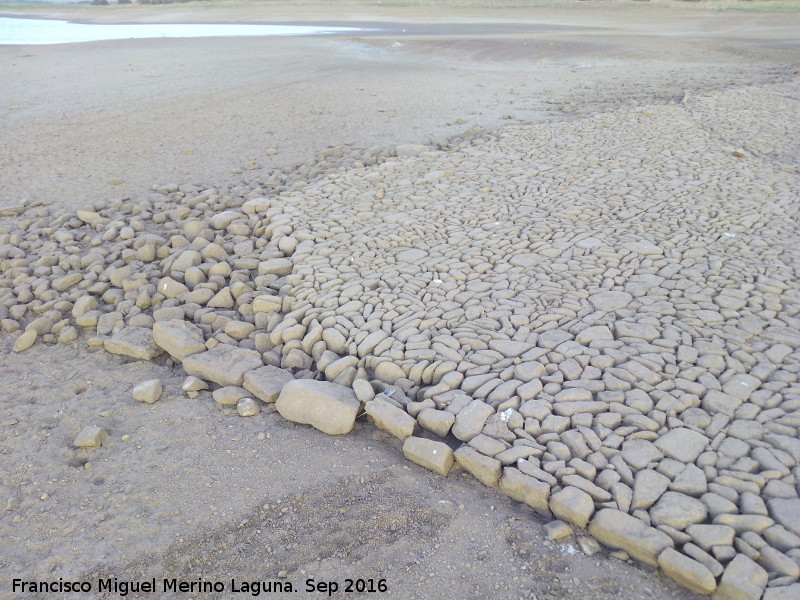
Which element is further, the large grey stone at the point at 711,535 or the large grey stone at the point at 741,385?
the large grey stone at the point at 741,385

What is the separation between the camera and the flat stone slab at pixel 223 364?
4170mm

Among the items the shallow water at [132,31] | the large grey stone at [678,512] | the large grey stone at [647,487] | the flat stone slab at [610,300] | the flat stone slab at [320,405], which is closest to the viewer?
the large grey stone at [678,512]

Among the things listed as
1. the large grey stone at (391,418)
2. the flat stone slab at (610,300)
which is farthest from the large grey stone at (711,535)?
the flat stone slab at (610,300)

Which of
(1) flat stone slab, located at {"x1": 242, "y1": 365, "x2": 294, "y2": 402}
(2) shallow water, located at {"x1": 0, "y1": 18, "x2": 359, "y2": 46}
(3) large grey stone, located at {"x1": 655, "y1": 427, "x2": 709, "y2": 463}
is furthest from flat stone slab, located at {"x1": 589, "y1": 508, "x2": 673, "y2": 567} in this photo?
(2) shallow water, located at {"x1": 0, "y1": 18, "x2": 359, "y2": 46}

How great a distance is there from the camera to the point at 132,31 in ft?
77.2

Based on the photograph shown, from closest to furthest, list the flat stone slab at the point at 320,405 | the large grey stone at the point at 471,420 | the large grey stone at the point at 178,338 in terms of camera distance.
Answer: the large grey stone at the point at 471,420 < the flat stone slab at the point at 320,405 < the large grey stone at the point at 178,338

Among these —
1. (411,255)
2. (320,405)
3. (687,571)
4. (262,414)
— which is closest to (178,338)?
(262,414)

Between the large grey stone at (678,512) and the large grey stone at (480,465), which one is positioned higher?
the large grey stone at (678,512)

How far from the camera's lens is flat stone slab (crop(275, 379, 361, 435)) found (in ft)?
12.2

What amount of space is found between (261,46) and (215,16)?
14478 mm

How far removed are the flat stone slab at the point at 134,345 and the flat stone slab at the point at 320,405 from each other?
47.5 inches

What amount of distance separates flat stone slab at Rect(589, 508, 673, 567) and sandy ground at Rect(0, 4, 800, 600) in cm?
8

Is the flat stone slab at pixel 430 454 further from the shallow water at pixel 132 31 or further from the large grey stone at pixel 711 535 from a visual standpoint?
the shallow water at pixel 132 31

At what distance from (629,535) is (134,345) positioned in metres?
3.38
